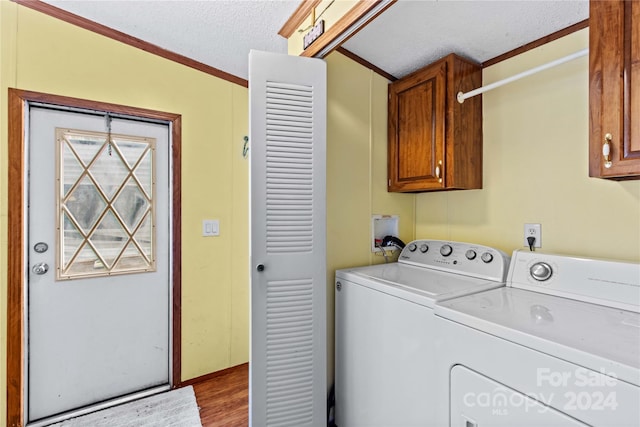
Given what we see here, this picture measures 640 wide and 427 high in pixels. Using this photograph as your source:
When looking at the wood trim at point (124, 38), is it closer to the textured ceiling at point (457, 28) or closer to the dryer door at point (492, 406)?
the textured ceiling at point (457, 28)

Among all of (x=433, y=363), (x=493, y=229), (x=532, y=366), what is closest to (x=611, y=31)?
(x=493, y=229)

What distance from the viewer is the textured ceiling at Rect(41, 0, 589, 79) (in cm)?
135

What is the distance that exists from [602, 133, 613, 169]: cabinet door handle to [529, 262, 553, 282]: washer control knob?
1.53 feet

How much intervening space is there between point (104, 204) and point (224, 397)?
1508 millimetres

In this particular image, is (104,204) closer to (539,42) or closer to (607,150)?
(607,150)

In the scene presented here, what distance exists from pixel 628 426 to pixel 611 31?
1174 millimetres

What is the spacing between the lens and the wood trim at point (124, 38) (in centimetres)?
165

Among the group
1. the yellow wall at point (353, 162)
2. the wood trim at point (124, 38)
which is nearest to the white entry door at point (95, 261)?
the wood trim at point (124, 38)

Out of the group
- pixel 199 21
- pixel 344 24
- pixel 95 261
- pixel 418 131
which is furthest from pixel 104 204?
pixel 418 131

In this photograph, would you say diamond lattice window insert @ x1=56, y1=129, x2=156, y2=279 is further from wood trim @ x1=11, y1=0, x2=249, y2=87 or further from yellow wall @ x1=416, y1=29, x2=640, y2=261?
yellow wall @ x1=416, y1=29, x2=640, y2=261

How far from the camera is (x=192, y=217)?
2.12 metres

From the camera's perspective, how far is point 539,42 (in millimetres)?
1487

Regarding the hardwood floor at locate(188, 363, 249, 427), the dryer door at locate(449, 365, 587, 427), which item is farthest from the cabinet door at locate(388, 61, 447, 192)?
the hardwood floor at locate(188, 363, 249, 427)

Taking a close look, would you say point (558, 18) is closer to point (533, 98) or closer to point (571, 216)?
point (533, 98)
